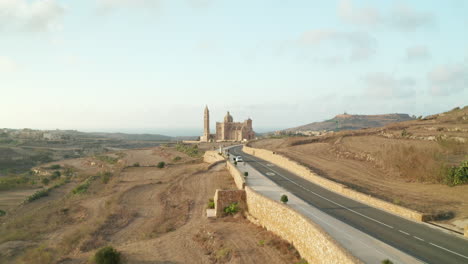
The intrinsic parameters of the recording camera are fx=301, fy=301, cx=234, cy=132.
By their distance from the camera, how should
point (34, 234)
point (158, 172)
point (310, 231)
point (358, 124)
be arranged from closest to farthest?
point (310, 231), point (34, 234), point (158, 172), point (358, 124)

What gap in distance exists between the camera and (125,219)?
23.0 m

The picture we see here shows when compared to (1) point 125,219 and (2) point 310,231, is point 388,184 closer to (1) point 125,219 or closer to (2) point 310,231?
(2) point 310,231

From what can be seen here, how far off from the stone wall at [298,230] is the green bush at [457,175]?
52.0 ft

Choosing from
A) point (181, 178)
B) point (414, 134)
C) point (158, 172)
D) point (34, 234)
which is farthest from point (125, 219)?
point (414, 134)

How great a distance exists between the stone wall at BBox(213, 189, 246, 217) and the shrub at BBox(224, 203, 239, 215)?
0.66 ft

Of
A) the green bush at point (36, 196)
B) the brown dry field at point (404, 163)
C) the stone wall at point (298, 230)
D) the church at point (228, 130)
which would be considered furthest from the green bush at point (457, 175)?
the church at point (228, 130)

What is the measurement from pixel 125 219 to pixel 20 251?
6803 millimetres

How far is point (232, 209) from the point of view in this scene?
2091cm

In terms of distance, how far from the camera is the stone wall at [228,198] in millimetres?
20922

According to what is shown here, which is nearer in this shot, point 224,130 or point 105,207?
point 105,207

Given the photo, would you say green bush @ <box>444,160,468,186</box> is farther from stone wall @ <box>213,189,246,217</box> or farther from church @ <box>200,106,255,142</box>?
church @ <box>200,106,255,142</box>

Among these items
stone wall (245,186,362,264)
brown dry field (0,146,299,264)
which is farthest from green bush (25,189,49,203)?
stone wall (245,186,362,264)

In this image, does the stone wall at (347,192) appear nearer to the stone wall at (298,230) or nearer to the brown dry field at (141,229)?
the stone wall at (298,230)

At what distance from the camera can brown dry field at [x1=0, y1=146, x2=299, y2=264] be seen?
15195mm
